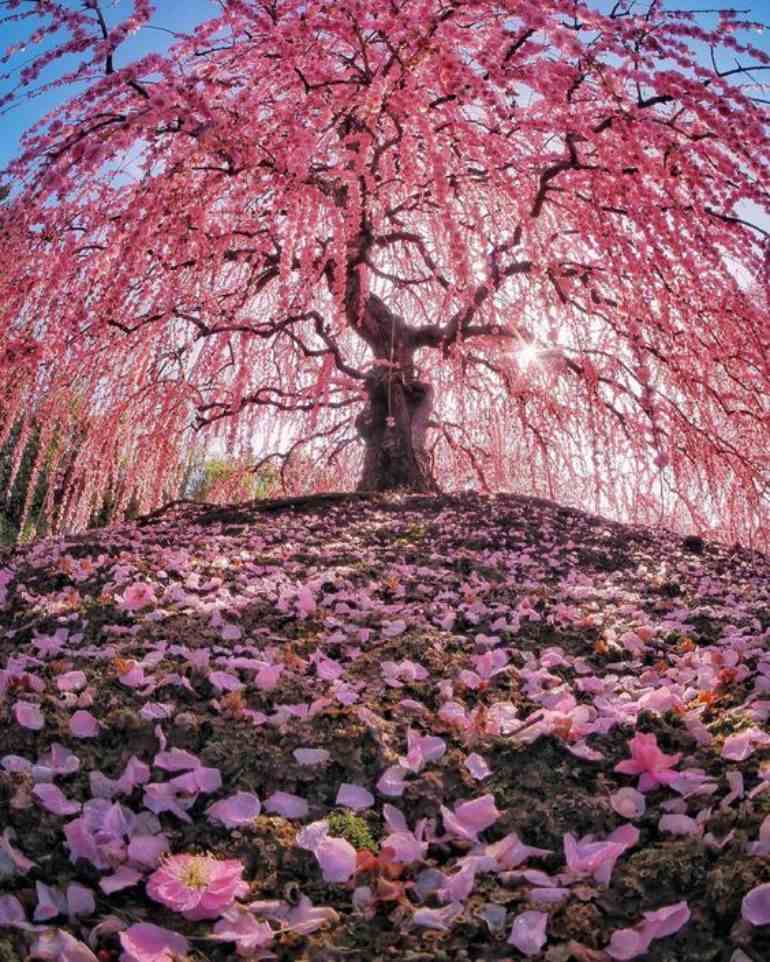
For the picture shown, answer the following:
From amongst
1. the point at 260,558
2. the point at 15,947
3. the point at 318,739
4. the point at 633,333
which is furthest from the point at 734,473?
the point at 15,947

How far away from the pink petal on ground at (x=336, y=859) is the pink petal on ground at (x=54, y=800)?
0.48m

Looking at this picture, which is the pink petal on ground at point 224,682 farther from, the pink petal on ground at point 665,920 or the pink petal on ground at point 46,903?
the pink petal on ground at point 665,920

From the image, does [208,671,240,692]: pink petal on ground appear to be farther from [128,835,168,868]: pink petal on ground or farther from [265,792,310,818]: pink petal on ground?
[128,835,168,868]: pink petal on ground

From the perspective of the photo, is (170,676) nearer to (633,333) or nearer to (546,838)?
(546,838)

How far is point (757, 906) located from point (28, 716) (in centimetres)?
148

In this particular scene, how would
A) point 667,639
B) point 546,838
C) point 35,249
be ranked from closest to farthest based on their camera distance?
point 546,838 → point 667,639 → point 35,249

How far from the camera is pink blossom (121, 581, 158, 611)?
9.29 ft

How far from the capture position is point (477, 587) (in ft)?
10.9

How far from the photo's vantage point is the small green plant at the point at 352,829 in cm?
145

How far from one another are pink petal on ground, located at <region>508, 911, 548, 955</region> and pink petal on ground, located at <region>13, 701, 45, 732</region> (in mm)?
1143

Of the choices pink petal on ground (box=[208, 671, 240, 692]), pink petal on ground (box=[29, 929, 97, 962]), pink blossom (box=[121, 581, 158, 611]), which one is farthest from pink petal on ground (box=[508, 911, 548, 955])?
pink blossom (box=[121, 581, 158, 611])

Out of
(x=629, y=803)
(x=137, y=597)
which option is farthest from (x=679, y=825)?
(x=137, y=597)

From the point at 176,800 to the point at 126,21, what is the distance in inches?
99.2

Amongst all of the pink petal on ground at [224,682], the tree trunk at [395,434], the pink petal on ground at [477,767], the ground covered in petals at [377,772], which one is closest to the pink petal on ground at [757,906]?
the ground covered in petals at [377,772]
